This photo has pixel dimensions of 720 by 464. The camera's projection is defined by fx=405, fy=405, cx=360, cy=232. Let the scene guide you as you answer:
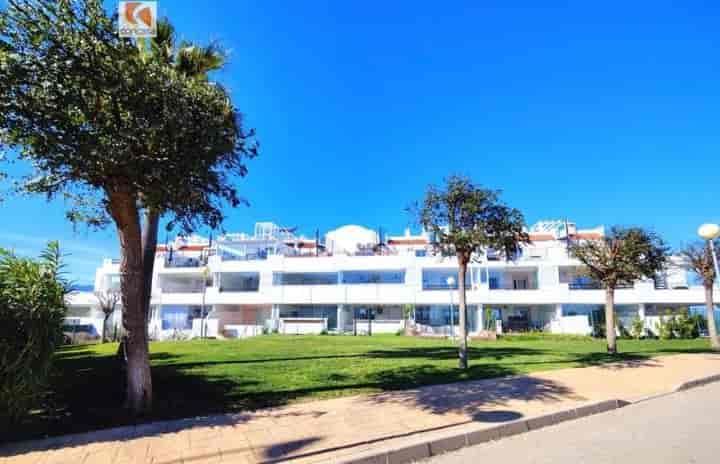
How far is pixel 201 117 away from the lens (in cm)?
683

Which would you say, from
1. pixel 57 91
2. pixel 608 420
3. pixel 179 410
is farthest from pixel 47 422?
pixel 608 420

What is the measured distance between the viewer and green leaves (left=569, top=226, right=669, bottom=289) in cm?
1591

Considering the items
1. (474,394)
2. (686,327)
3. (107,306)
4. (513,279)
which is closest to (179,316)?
(107,306)

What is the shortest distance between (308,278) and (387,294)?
9.81 meters

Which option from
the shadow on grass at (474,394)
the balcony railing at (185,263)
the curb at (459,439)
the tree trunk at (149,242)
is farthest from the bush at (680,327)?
the balcony railing at (185,263)

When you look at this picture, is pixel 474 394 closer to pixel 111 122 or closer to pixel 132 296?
pixel 132 296

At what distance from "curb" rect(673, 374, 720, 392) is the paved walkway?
0.28 metres

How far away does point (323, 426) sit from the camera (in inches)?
241

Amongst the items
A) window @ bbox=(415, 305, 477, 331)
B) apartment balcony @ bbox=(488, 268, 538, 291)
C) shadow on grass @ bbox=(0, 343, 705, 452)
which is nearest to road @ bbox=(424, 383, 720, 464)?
shadow on grass @ bbox=(0, 343, 705, 452)

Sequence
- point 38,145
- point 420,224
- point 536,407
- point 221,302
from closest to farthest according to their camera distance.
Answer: point 38,145 → point 536,407 → point 420,224 → point 221,302

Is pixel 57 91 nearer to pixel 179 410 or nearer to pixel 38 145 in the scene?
pixel 38 145

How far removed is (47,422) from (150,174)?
162 inches

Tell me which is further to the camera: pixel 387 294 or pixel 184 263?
pixel 184 263

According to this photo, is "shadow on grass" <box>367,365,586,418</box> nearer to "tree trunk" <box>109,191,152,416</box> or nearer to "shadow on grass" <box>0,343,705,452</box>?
"shadow on grass" <box>0,343,705,452</box>
